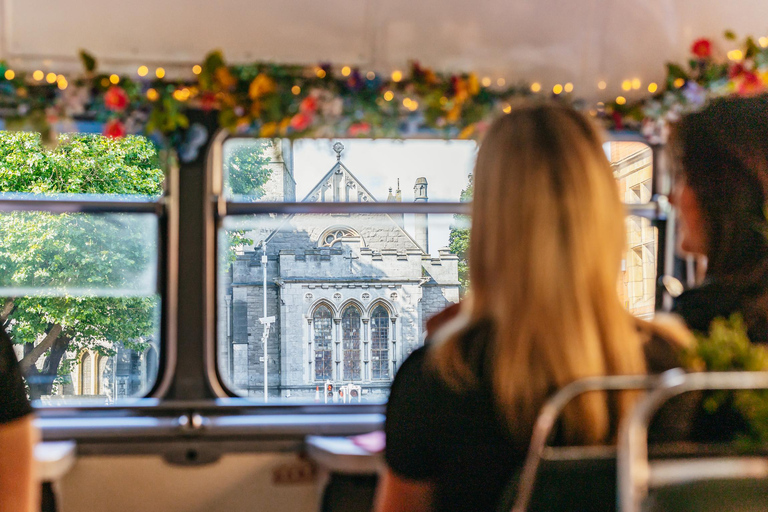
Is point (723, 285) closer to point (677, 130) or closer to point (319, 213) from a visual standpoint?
point (677, 130)

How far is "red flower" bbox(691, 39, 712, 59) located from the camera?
3.18 meters

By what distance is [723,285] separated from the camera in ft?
4.95

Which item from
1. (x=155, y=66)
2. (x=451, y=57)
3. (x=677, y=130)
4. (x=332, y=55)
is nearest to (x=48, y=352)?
(x=155, y=66)

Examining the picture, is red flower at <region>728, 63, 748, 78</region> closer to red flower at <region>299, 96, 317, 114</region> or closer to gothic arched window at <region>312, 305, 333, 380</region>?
red flower at <region>299, 96, 317, 114</region>

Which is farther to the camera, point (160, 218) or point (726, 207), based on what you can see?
point (160, 218)

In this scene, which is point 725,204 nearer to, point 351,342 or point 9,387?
point 9,387

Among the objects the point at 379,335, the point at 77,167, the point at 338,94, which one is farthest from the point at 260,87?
the point at 379,335

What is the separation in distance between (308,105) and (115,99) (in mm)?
Result: 813

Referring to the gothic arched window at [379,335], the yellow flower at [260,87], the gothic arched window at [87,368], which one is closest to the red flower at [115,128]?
the yellow flower at [260,87]

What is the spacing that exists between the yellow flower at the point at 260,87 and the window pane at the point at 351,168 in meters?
0.25

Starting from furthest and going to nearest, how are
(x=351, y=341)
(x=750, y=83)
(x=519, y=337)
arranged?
(x=351, y=341) < (x=750, y=83) < (x=519, y=337)

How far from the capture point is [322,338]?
2878 centimetres

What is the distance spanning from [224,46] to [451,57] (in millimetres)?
1012

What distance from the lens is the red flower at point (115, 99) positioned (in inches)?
119
